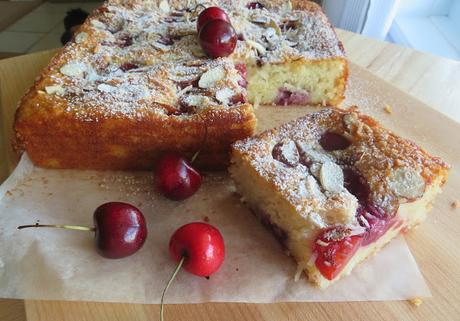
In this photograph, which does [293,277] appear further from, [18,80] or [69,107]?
[18,80]

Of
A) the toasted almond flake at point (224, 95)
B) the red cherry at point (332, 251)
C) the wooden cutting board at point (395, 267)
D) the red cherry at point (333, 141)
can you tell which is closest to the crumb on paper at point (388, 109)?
the wooden cutting board at point (395, 267)

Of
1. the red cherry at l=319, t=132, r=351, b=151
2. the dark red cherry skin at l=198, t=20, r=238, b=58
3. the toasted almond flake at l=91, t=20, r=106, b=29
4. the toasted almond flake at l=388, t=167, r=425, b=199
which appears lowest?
the red cherry at l=319, t=132, r=351, b=151

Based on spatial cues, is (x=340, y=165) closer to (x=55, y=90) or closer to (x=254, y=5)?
(x=55, y=90)

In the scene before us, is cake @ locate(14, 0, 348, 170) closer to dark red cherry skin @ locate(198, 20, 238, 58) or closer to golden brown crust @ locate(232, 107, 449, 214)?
dark red cherry skin @ locate(198, 20, 238, 58)

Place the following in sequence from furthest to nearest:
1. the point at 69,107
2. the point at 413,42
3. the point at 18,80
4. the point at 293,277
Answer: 1. the point at 413,42
2. the point at 18,80
3. the point at 69,107
4. the point at 293,277

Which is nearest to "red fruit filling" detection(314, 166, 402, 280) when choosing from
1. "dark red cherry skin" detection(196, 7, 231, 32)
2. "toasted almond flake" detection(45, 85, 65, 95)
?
"dark red cherry skin" detection(196, 7, 231, 32)

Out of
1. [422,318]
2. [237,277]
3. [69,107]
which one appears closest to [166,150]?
[69,107]
